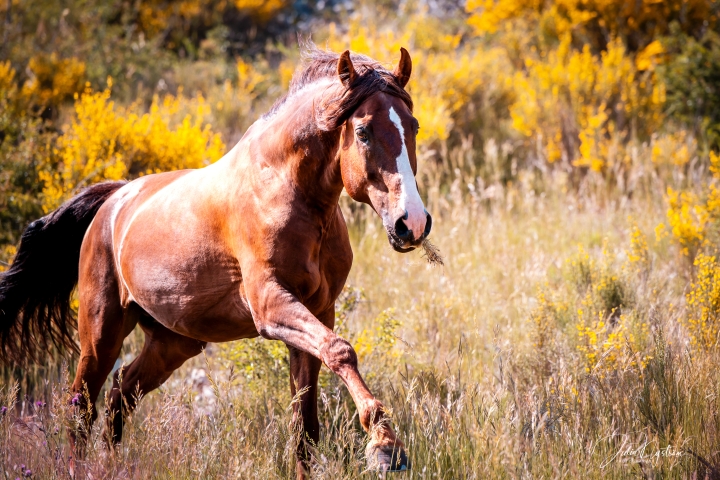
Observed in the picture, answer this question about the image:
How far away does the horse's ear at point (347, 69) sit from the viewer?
3.03m

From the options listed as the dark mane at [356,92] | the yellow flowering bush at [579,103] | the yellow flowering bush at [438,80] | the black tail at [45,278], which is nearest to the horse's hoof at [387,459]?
the dark mane at [356,92]

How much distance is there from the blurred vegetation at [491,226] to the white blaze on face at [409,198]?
0.82 m

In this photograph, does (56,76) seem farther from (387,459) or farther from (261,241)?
(387,459)

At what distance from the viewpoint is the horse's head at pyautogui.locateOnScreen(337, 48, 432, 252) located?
2801mm

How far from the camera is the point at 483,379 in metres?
4.27

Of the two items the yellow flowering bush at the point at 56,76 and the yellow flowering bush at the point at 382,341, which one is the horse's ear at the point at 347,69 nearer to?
the yellow flowering bush at the point at 382,341

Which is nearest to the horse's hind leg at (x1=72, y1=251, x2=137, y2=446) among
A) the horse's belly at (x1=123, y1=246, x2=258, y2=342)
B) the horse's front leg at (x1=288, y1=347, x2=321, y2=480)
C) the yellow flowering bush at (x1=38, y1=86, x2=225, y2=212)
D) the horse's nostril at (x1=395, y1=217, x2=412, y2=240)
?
the horse's belly at (x1=123, y1=246, x2=258, y2=342)

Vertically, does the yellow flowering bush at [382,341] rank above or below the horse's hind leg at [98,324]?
below

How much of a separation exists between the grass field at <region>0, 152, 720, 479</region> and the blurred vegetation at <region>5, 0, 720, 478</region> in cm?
2

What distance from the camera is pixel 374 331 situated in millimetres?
5434

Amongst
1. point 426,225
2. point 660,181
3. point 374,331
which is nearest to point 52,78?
point 374,331

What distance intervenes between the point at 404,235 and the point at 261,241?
2.37 ft

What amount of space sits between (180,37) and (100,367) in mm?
11598

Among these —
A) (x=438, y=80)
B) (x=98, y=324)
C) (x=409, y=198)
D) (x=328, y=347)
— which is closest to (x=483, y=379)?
(x=328, y=347)
